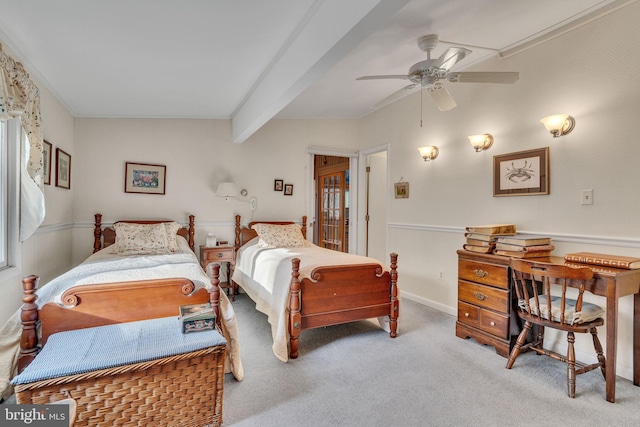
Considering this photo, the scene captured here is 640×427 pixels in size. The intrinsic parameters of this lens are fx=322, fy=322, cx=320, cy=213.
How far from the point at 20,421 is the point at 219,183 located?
129 inches

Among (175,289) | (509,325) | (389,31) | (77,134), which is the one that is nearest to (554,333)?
(509,325)

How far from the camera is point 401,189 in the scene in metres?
4.41

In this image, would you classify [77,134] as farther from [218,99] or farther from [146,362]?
[146,362]

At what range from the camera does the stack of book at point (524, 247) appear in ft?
8.43

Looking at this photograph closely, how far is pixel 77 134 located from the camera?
3.72 metres

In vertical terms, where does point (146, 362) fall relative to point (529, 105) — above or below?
below

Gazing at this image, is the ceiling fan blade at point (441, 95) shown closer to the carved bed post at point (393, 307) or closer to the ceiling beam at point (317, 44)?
the ceiling beam at point (317, 44)

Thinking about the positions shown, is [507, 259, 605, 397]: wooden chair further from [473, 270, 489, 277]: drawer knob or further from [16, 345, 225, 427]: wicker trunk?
[16, 345, 225, 427]: wicker trunk

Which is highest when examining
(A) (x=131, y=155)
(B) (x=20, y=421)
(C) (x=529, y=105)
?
(C) (x=529, y=105)

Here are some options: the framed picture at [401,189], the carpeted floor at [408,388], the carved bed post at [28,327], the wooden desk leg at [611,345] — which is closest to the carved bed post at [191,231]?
the carpeted floor at [408,388]

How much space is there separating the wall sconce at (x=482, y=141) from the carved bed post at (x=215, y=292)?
279cm

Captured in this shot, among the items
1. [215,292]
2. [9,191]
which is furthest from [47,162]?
[215,292]

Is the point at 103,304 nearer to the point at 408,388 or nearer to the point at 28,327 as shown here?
the point at 28,327

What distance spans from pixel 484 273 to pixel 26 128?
366cm
